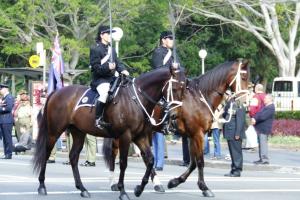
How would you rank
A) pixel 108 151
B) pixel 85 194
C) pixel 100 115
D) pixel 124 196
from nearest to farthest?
pixel 124 196 < pixel 85 194 < pixel 100 115 < pixel 108 151

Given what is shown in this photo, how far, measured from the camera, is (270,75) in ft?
203

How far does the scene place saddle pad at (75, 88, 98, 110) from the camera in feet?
52.0

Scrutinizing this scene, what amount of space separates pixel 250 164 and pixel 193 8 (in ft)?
86.1

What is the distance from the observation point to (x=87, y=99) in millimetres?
15945

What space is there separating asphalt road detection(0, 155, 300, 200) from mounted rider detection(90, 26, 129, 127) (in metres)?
1.57

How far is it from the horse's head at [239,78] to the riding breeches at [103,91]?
115 inches

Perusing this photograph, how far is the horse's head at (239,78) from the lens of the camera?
17.1 metres

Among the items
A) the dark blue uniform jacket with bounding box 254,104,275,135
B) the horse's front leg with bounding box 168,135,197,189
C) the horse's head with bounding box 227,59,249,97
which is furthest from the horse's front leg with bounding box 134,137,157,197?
the dark blue uniform jacket with bounding box 254,104,275,135

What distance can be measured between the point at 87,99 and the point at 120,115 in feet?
3.56

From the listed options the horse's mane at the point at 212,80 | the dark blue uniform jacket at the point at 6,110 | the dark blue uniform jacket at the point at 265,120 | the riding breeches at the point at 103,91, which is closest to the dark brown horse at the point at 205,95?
the horse's mane at the point at 212,80

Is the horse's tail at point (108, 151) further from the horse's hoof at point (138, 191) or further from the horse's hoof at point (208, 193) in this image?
the horse's hoof at point (208, 193)

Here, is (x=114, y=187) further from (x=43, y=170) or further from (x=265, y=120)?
(x=265, y=120)

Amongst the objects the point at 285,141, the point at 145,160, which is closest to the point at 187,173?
the point at 145,160

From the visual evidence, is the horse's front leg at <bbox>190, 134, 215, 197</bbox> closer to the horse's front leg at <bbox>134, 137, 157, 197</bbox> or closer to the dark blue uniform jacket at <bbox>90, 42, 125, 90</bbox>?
the horse's front leg at <bbox>134, 137, 157, 197</bbox>
